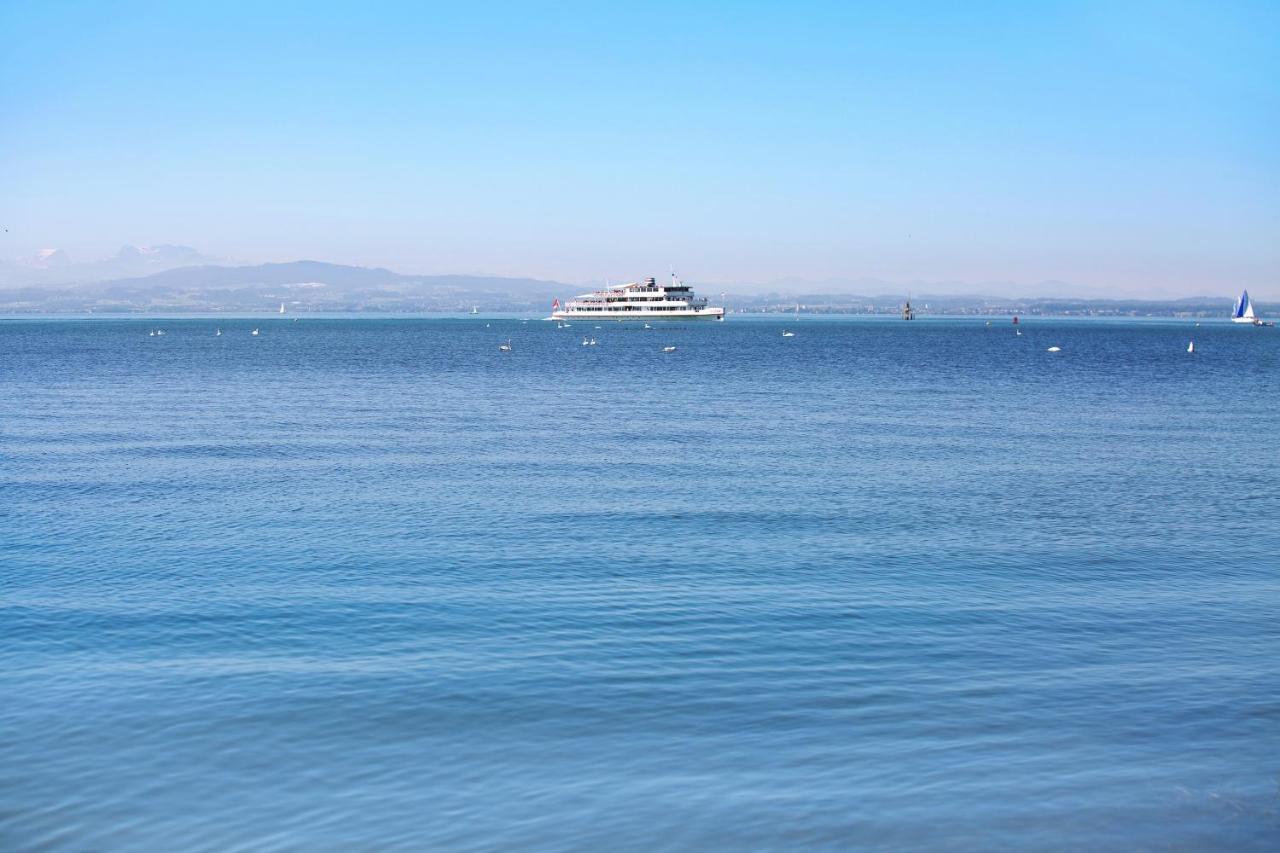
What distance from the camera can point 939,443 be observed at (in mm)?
44969

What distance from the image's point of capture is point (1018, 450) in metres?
43.7

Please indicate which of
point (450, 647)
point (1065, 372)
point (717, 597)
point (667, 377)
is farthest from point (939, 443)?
point (1065, 372)

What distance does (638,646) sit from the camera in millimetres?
19016

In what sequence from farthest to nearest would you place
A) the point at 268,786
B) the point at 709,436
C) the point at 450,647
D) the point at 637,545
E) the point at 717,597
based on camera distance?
the point at 709,436 < the point at 637,545 < the point at 717,597 < the point at 450,647 < the point at 268,786

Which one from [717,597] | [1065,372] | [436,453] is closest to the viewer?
[717,597]

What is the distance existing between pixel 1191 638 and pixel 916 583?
16.7 feet

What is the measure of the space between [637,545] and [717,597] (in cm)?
446

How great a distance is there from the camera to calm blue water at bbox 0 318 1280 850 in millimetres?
13453

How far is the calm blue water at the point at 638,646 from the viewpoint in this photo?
1345cm

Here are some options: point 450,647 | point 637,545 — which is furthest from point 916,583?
point 450,647

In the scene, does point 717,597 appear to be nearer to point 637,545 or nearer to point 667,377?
point 637,545

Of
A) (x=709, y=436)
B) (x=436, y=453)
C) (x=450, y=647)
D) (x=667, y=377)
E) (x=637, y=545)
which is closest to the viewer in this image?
(x=450, y=647)

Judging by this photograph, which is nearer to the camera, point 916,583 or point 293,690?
point 293,690

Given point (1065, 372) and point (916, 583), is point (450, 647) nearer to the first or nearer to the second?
point (916, 583)
